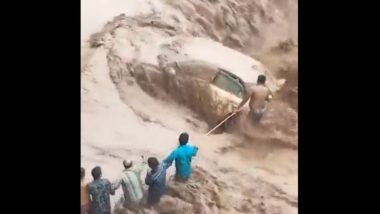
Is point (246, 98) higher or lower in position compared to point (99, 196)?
higher

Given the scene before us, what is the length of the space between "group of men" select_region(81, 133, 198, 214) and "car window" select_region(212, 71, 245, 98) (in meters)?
0.19

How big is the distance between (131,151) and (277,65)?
0.53m

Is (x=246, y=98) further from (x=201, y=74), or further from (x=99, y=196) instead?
(x=99, y=196)

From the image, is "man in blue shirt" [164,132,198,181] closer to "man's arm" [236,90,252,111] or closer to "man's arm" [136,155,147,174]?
"man's arm" [136,155,147,174]

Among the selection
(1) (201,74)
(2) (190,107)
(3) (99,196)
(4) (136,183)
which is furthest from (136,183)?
(1) (201,74)

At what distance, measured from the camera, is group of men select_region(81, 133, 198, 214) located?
1.83 metres

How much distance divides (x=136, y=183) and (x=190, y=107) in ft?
0.93

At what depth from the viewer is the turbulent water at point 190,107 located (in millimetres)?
1842

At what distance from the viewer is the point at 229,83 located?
188cm

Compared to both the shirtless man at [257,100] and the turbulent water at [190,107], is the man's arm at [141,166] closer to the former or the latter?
the turbulent water at [190,107]

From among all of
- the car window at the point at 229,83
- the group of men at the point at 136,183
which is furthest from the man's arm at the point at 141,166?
the car window at the point at 229,83

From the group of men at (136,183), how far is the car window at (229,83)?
189 mm

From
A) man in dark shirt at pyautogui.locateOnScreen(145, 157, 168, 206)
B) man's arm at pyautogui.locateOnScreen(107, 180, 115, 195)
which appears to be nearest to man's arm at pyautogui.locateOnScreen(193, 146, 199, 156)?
Answer: man in dark shirt at pyautogui.locateOnScreen(145, 157, 168, 206)
